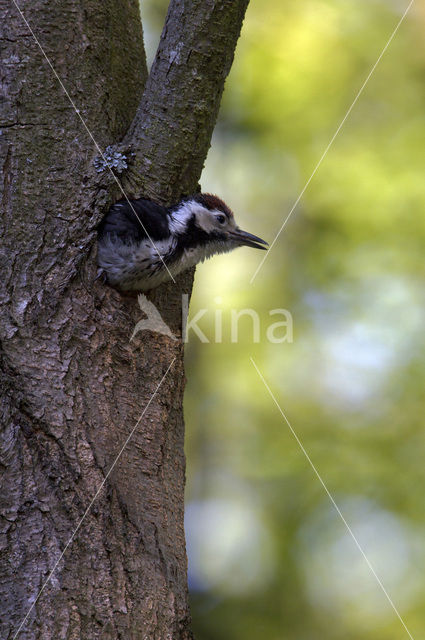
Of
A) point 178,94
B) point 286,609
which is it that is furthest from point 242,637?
point 178,94

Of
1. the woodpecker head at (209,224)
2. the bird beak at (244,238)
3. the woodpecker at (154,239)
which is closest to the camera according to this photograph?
the woodpecker at (154,239)

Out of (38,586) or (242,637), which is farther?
(242,637)

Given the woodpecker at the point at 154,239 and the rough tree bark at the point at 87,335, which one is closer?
the rough tree bark at the point at 87,335

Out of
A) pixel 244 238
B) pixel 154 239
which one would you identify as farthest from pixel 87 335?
pixel 244 238

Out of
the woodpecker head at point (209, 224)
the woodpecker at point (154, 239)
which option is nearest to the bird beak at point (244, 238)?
the woodpecker head at point (209, 224)

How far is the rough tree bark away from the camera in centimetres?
178

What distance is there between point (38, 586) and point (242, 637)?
1865 mm

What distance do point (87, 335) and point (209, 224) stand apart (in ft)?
3.10

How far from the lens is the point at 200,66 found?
87.0 inches

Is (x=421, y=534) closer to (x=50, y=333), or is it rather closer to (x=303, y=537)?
(x=303, y=537)

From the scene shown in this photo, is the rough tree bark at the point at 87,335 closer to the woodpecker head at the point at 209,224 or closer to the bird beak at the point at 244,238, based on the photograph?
the woodpecker head at the point at 209,224

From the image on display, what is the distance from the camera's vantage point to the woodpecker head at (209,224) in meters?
2.54

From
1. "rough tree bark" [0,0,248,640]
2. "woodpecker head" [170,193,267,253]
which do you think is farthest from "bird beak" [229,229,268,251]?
A: "rough tree bark" [0,0,248,640]

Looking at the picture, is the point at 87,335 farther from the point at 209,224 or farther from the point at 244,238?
the point at 244,238
